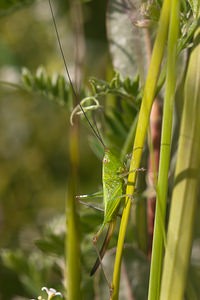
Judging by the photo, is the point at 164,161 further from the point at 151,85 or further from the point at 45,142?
the point at 45,142

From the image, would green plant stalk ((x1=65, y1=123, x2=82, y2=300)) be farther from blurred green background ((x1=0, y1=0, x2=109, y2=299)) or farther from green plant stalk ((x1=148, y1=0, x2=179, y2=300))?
blurred green background ((x1=0, y1=0, x2=109, y2=299))

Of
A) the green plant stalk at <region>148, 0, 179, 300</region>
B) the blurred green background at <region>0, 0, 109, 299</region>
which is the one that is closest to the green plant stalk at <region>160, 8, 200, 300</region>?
the green plant stalk at <region>148, 0, 179, 300</region>

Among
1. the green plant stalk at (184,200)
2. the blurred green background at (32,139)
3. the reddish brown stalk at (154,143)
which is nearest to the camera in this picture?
the green plant stalk at (184,200)

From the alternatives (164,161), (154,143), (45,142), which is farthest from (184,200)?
(45,142)

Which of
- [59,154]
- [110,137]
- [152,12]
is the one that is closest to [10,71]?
[59,154]

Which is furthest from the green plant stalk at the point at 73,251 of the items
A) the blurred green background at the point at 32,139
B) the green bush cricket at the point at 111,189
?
the blurred green background at the point at 32,139

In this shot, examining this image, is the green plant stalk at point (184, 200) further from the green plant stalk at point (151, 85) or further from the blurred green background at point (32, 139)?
the blurred green background at point (32, 139)

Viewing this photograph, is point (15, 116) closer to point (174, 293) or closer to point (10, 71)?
point (10, 71)
